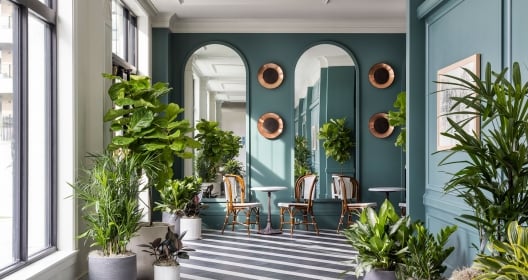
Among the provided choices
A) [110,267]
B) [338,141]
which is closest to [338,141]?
[338,141]

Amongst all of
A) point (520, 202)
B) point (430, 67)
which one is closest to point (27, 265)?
point (520, 202)

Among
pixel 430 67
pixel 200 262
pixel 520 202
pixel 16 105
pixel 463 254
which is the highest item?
pixel 430 67

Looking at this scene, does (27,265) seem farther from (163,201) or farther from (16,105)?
(163,201)

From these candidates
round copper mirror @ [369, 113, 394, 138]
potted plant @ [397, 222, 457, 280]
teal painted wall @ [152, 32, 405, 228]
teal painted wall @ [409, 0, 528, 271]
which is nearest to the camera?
teal painted wall @ [409, 0, 528, 271]

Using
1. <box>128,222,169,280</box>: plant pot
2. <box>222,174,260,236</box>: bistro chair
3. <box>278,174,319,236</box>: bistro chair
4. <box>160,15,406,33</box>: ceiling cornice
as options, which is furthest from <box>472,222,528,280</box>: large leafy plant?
<box>160,15,406,33</box>: ceiling cornice

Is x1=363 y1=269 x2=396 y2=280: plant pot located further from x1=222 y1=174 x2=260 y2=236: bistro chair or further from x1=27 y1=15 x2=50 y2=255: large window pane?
x1=222 y1=174 x2=260 y2=236: bistro chair

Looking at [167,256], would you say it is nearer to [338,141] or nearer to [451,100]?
[451,100]

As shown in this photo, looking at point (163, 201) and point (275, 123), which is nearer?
point (163, 201)

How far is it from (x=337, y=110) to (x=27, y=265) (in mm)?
8656

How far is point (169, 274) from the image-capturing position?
5449 millimetres

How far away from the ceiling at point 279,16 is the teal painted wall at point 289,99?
142 millimetres

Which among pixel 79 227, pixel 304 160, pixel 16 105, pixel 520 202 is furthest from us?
pixel 304 160

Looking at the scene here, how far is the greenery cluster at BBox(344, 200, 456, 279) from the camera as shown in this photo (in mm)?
4609

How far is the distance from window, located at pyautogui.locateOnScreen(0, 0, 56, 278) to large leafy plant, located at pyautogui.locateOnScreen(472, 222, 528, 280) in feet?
10.8
